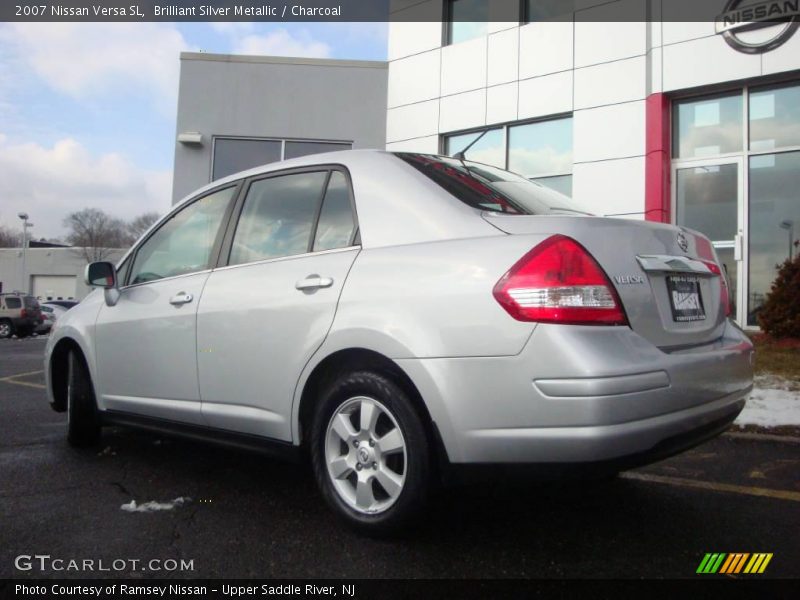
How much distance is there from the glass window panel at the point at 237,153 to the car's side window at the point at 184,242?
28.2ft

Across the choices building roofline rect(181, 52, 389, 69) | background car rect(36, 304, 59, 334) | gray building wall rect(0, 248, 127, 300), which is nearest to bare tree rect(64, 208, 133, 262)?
gray building wall rect(0, 248, 127, 300)

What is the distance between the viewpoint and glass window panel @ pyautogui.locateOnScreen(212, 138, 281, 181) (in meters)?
12.3

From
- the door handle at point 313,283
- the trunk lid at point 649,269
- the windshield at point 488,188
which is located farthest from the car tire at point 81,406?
the trunk lid at point 649,269

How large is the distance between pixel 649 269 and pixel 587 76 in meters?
8.48

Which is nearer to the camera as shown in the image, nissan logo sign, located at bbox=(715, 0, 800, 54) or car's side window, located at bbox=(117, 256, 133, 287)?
car's side window, located at bbox=(117, 256, 133, 287)

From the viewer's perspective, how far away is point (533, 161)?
10.8m

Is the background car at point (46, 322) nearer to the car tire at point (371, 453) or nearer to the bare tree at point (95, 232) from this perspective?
the car tire at point (371, 453)

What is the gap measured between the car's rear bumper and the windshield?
715 mm

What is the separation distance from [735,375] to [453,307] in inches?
49.0

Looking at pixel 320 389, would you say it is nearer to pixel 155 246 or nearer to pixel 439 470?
pixel 439 470

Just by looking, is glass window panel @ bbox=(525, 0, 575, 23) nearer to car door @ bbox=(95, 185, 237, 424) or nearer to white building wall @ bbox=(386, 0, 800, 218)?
white building wall @ bbox=(386, 0, 800, 218)

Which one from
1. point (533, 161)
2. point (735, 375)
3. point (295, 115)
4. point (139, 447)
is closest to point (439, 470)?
point (735, 375)

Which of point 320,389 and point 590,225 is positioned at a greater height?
point 590,225

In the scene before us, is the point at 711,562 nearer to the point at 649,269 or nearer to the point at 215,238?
the point at 649,269
